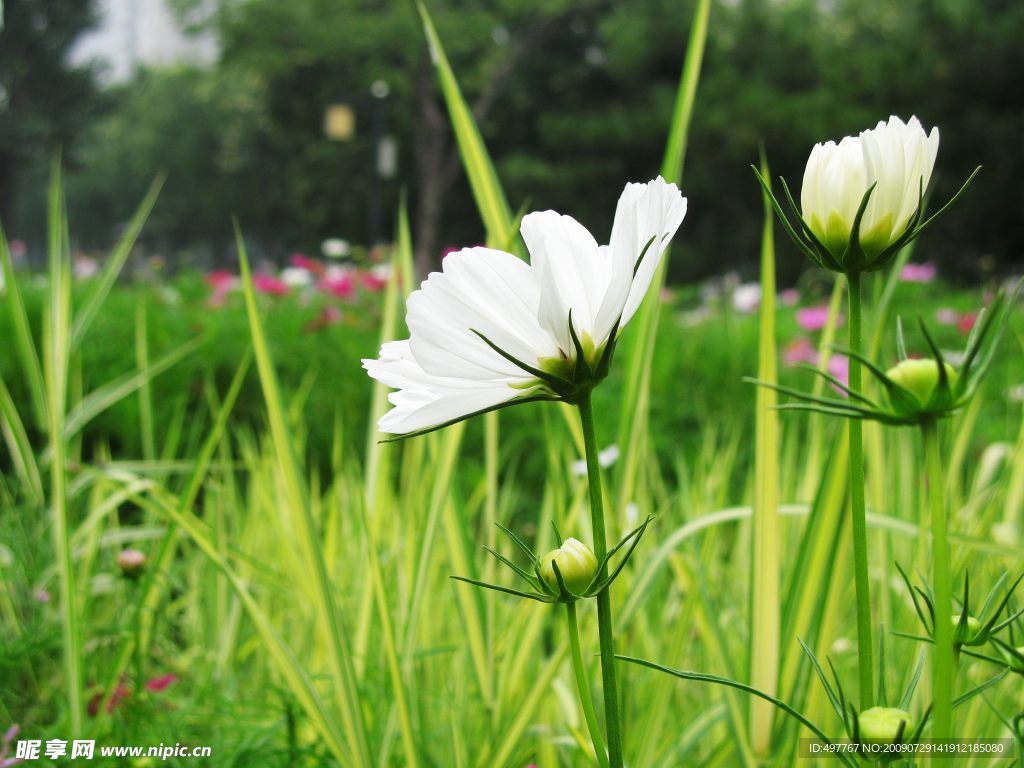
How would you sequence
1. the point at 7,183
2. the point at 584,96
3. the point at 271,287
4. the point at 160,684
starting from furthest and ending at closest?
Answer: the point at 7,183 < the point at 584,96 < the point at 271,287 < the point at 160,684

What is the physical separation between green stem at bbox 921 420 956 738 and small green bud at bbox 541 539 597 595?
9 cm

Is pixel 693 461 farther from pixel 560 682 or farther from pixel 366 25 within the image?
pixel 366 25

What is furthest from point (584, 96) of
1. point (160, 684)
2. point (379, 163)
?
point (160, 684)

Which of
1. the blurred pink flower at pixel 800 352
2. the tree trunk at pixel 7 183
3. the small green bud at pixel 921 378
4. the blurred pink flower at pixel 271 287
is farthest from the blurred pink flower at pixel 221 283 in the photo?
the tree trunk at pixel 7 183

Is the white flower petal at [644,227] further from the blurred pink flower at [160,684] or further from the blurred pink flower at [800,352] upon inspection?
the blurred pink flower at [800,352]

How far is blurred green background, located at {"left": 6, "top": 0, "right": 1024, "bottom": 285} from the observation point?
11.0 metres

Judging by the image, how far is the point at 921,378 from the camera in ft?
0.72

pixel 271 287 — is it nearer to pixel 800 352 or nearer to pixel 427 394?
pixel 800 352

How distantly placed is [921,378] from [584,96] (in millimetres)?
16591

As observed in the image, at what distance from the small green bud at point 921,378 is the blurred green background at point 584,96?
8.08 m

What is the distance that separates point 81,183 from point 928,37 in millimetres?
24342

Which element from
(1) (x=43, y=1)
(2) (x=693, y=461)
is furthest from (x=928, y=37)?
(1) (x=43, y=1)

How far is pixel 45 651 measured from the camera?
81 cm

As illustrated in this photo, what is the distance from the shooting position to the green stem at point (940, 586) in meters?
0.21
